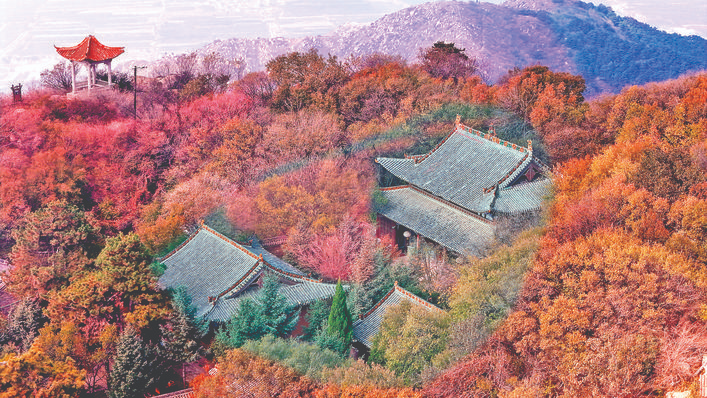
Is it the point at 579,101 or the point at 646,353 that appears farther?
the point at 579,101

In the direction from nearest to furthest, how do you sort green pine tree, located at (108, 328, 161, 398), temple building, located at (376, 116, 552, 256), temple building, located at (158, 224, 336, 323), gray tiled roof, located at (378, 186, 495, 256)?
green pine tree, located at (108, 328, 161, 398) → temple building, located at (158, 224, 336, 323) → gray tiled roof, located at (378, 186, 495, 256) → temple building, located at (376, 116, 552, 256)

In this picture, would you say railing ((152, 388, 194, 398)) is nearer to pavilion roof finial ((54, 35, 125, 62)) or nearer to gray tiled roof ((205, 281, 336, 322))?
gray tiled roof ((205, 281, 336, 322))

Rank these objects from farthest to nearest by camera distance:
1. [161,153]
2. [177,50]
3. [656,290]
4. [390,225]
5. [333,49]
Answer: [333,49] < [177,50] < [161,153] < [390,225] < [656,290]

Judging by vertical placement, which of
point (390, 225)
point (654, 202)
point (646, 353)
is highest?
point (654, 202)

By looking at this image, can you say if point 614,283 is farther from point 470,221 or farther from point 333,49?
point 333,49

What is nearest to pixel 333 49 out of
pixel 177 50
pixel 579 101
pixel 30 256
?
pixel 177 50

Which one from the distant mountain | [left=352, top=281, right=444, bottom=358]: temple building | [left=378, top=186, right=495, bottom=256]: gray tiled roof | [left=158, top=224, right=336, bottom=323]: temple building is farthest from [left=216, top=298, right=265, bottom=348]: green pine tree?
the distant mountain

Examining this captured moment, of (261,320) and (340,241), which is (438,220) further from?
(261,320)
